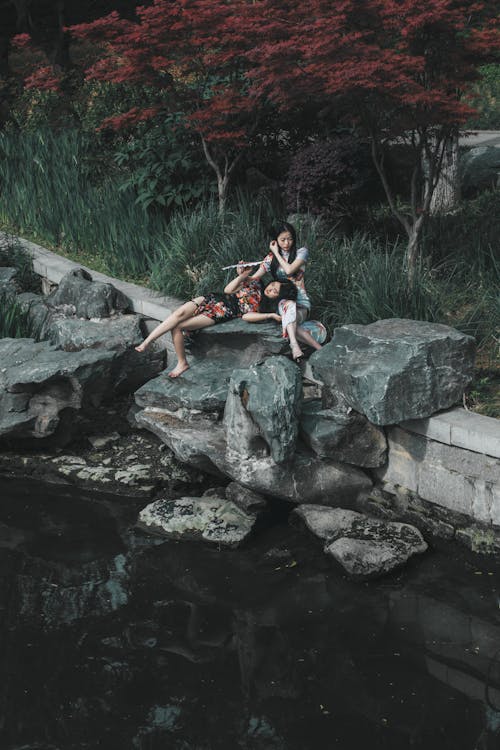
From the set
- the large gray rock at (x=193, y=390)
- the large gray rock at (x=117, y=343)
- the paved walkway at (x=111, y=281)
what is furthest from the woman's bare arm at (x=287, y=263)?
the large gray rock at (x=117, y=343)

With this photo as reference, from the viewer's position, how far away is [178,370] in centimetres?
743

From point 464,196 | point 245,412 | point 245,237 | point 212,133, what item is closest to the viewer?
point 245,412

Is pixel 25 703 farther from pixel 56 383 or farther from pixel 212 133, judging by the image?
pixel 212 133

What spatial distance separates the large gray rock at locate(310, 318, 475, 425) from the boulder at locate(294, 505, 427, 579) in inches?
26.8

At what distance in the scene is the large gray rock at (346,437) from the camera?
6.24 metres

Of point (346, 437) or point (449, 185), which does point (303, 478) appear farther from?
point (449, 185)

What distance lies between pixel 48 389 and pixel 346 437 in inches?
103

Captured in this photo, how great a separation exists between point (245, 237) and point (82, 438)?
2.31 m

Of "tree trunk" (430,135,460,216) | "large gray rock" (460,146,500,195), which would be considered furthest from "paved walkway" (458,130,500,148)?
"tree trunk" (430,135,460,216)

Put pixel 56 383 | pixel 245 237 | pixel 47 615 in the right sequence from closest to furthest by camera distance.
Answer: pixel 47 615 → pixel 56 383 → pixel 245 237

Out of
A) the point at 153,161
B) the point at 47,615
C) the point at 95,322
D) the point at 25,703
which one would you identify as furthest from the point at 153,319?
the point at 25,703

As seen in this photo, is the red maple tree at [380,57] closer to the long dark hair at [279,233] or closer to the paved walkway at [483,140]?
the long dark hair at [279,233]

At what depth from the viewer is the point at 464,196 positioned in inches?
456

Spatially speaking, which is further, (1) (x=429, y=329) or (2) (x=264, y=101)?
(2) (x=264, y=101)
